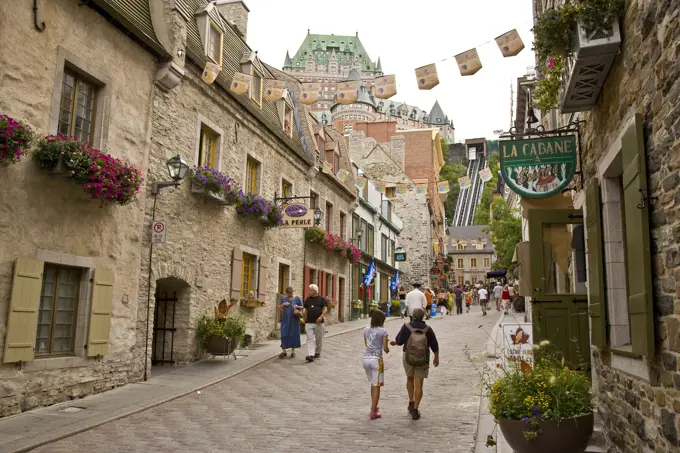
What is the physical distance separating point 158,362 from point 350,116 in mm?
102123

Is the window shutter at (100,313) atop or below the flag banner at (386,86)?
below

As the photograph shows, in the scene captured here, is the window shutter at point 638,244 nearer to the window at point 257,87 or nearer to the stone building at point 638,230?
the stone building at point 638,230

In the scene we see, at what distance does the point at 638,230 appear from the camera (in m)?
4.60

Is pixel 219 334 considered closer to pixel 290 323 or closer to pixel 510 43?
pixel 290 323

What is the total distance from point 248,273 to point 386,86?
22.1 feet

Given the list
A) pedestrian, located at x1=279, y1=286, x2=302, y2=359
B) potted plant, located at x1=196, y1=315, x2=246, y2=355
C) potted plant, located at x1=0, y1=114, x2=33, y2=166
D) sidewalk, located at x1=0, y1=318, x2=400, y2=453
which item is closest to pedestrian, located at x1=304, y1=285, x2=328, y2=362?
pedestrian, located at x1=279, y1=286, x2=302, y2=359

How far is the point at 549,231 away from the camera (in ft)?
26.0

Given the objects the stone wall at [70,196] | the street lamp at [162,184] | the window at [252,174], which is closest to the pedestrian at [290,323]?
the street lamp at [162,184]

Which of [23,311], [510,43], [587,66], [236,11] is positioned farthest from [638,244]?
[236,11]

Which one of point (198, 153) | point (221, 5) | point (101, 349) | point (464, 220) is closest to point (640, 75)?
point (101, 349)

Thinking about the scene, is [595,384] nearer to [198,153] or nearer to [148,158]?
[148,158]

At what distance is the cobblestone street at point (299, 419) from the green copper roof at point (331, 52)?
154936 millimetres

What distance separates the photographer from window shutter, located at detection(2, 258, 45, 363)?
736 cm

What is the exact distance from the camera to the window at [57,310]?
27.0 ft
